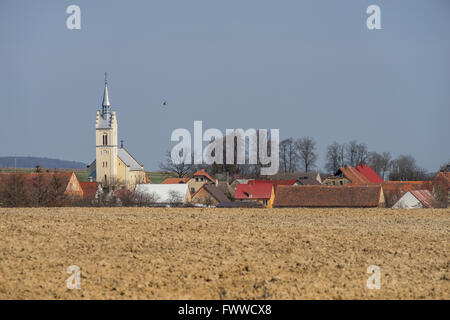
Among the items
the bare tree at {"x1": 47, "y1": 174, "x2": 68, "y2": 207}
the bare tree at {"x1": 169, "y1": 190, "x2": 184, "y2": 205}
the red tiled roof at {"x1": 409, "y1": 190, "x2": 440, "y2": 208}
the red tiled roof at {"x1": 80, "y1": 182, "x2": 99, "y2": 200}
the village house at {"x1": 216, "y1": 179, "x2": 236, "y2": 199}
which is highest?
the bare tree at {"x1": 47, "y1": 174, "x2": 68, "y2": 207}

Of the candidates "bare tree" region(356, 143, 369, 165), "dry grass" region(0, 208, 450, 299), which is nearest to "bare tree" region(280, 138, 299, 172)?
"bare tree" region(356, 143, 369, 165)

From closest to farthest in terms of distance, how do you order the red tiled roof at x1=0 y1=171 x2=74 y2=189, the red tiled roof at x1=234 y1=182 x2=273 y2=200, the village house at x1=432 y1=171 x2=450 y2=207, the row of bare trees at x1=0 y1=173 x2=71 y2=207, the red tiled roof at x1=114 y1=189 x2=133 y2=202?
1. the row of bare trees at x1=0 y1=173 x2=71 y2=207
2. the red tiled roof at x1=0 y1=171 x2=74 y2=189
3. the red tiled roof at x1=114 y1=189 x2=133 y2=202
4. the village house at x1=432 y1=171 x2=450 y2=207
5. the red tiled roof at x1=234 y1=182 x2=273 y2=200

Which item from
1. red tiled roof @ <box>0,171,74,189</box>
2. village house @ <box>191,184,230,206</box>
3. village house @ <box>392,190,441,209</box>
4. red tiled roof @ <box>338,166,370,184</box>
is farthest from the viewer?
red tiled roof @ <box>338,166,370,184</box>

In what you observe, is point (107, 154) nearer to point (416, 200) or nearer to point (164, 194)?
point (164, 194)

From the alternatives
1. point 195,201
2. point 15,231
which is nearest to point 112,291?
point 15,231

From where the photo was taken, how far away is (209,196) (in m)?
67.4

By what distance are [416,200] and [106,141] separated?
240ft

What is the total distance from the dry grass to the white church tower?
301ft

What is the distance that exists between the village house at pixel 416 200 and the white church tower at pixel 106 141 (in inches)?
2667

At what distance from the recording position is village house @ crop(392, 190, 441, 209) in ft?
163

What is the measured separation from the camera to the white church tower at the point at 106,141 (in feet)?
373

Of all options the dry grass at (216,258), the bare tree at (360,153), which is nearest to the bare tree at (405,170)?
the bare tree at (360,153)

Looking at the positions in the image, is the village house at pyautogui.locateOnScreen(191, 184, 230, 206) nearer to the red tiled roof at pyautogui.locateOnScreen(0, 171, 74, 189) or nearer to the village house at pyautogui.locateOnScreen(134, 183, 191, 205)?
the village house at pyautogui.locateOnScreen(134, 183, 191, 205)
